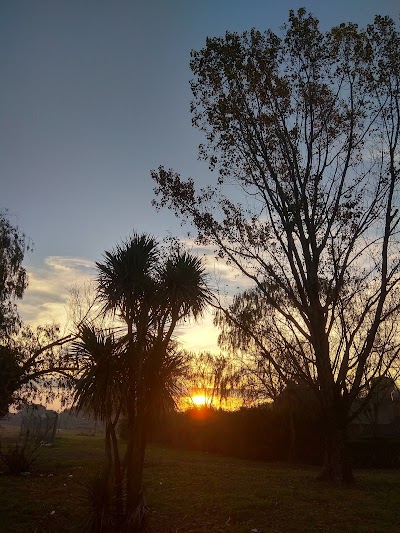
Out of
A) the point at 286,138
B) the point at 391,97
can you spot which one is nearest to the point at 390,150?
the point at 391,97

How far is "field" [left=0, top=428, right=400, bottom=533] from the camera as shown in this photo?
8938 mm

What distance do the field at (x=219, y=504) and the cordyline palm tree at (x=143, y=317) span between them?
4.26 feet

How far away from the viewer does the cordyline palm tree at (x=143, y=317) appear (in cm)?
892

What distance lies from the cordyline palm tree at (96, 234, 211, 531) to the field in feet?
4.26

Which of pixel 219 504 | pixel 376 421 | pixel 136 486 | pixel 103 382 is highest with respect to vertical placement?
pixel 376 421

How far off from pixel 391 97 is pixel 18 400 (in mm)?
17170

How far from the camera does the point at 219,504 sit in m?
10.7

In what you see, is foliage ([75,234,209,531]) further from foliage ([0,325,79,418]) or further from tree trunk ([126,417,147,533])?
foliage ([0,325,79,418])

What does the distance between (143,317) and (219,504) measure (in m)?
5.00

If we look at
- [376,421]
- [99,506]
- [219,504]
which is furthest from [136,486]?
[376,421]

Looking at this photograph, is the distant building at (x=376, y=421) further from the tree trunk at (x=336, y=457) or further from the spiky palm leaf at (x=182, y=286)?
the spiky palm leaf at (x=182, y=286)

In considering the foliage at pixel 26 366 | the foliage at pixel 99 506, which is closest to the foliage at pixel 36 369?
the foliage at pixel 26 366

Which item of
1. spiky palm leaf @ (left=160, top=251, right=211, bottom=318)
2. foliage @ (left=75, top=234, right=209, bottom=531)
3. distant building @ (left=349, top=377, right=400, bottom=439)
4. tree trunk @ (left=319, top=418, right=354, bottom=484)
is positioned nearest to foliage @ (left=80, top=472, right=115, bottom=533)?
foliage @ (left=75, top=234, right=209, bottom=531)

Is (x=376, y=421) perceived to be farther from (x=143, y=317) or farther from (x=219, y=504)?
(x=143, y=317)
